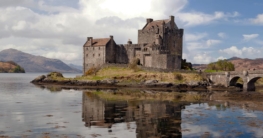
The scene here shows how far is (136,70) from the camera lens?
67438 millimetres

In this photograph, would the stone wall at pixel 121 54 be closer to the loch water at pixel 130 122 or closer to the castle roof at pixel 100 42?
the castle roof at pixel 100 42

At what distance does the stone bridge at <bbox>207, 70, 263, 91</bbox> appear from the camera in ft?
205

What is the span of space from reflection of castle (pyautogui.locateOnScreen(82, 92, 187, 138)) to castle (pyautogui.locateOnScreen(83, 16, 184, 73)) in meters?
36.4

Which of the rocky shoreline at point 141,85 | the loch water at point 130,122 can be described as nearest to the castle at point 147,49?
the rocky shoreline at point 141,85

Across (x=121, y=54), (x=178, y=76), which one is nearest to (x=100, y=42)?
(x=121, y=54)

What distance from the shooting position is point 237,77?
217 feet

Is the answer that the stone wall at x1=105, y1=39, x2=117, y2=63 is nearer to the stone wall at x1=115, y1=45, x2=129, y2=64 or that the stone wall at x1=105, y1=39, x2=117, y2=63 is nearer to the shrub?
the stone wall at x1=115, y1=45, x2=129, y2=64

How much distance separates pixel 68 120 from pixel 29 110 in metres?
7.31

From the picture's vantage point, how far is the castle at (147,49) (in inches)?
2731

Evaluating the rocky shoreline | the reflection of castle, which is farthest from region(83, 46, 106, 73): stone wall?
the reflection of castle

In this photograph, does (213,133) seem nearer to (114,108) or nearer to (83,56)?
(114,108)

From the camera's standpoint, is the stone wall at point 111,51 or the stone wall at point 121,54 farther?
the stone wall at point 121,54

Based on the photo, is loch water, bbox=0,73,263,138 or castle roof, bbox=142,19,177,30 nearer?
loch water, bbox=0,73,263,138

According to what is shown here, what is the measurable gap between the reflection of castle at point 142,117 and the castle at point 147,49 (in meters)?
36.4
